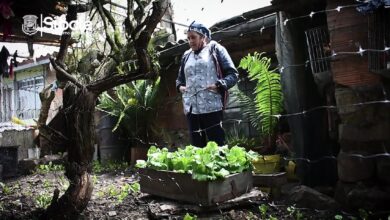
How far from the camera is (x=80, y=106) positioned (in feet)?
9.52

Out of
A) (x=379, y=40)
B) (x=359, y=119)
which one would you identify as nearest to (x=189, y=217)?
(x=359, y=119)

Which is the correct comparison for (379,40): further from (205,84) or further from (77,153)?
(77,153)

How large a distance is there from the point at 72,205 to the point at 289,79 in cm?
272

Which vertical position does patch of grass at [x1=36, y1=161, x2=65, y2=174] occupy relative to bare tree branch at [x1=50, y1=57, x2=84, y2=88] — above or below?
below

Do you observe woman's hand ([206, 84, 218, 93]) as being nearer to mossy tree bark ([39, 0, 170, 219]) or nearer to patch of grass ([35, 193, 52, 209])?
mossy tree bark ([39, 0, 170, 219])

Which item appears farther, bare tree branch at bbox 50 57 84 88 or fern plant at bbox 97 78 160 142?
fern plant at bbox 97 78 160 142

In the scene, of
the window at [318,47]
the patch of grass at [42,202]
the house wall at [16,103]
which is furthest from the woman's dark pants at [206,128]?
the house wall at [16,103]

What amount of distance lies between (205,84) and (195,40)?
0.54 meters

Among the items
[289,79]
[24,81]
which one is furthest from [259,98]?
[24,81]

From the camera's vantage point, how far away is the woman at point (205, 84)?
380 cm

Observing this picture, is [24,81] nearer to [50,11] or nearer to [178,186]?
[50,11]

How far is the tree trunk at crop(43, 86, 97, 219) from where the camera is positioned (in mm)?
2916

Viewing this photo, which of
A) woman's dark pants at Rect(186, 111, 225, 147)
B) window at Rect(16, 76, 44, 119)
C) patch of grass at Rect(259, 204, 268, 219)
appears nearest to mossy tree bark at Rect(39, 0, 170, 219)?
woman's dark pants at Rect(186, 111, 225, 147)

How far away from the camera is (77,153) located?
2945 millimetres
